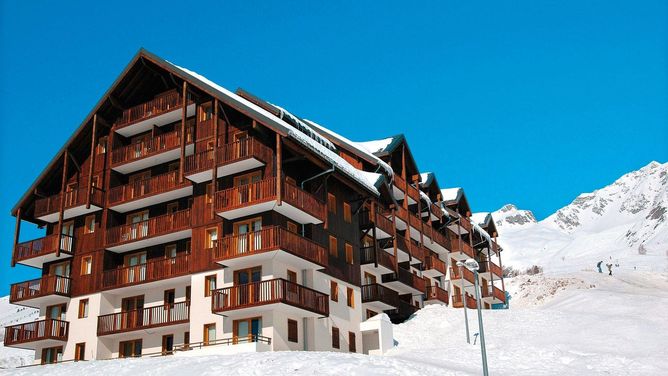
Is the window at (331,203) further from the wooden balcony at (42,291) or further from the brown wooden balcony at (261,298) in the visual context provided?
the wooden balcony at (42,291)

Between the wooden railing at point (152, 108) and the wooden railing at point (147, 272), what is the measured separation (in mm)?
9030

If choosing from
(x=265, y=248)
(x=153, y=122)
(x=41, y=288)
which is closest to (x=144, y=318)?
(x=41, y=288)

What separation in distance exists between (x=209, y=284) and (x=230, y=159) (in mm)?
6624

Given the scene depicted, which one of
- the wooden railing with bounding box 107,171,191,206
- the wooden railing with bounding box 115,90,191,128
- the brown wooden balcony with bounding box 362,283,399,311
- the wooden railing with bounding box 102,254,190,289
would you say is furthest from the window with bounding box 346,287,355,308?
the wooden railing with bounding box 115,90,191,128

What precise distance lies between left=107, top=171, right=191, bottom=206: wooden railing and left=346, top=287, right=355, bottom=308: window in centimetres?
1098

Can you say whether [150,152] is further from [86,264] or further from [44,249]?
[44,249]

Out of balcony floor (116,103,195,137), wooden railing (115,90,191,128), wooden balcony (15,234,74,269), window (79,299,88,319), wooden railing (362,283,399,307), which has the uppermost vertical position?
wooden railing (115,90,191,128)

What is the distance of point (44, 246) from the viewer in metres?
49.4

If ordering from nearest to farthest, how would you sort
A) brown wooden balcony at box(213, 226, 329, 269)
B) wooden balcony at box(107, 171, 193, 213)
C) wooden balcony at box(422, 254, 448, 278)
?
1. brown wooden balcony at box(213, 226, 329, 269)
2. wooden balcony at box(107, 171, 193, 213)
3. wooden balcony at box(422, 254, 448, 278)

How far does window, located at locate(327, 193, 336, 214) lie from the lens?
47.1 m

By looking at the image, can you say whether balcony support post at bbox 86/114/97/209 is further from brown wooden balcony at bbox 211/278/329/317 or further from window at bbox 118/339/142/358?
brown wooden balcony at bbox 211/278/329/317

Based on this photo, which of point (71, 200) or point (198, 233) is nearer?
point (198, 233)

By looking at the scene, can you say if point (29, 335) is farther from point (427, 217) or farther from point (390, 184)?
point (427, 217)

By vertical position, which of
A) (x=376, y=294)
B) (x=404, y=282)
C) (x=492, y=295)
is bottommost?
(x=376, y=294)
